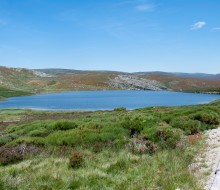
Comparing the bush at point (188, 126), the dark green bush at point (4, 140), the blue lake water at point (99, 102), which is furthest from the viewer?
the blue lake water at point (99, 102)

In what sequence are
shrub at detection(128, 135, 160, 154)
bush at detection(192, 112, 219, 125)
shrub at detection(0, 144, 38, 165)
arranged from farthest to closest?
bush at detection(192, 112, 219, 125), shrub at detection(0, 144, 38, 165), shrub at detection(128, 135, 160, 154)

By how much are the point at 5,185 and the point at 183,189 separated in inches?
181

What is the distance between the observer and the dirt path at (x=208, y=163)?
8.27 meters

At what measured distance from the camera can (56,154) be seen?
13984mm

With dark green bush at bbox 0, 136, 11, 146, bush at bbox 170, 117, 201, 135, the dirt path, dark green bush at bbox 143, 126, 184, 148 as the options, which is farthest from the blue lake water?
the dirt path

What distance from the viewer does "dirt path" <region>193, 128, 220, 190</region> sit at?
8268 mm

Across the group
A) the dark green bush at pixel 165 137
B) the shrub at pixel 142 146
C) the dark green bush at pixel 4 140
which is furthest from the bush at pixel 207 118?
the dark green bush at pixel 4 140

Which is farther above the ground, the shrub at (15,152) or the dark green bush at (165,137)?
the dark green bush at (165,137)

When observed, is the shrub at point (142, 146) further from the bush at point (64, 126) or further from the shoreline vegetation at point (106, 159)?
the bush at point (64, 126)

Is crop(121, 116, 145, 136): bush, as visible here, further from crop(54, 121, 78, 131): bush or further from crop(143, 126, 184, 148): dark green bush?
crop(54, 121, 78, 131): bush

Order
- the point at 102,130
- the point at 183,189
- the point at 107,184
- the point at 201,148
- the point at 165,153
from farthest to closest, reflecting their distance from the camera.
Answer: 1. the point at 102,130
2. the point at 201,148
3. the point at 165,153
4. the point at 107,184
5. the point at 183,189

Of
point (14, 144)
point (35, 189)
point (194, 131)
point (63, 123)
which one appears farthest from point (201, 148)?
point (63, 123)

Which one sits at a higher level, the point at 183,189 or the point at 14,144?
the point at 183,189

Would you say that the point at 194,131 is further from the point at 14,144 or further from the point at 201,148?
the point at 14,144
